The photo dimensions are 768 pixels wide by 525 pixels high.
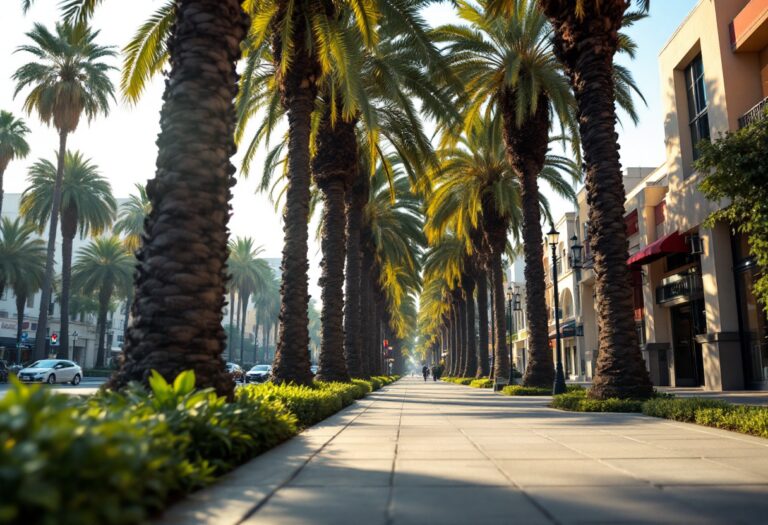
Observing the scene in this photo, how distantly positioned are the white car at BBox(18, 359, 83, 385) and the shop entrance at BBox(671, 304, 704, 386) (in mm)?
31565

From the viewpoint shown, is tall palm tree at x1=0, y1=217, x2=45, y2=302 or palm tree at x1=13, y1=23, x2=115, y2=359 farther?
tall palm tree at x1=0, y1=217, x2=45, y2=302

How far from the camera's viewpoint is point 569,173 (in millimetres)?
28984

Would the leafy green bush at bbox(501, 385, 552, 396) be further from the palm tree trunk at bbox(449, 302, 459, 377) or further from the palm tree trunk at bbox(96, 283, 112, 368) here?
the palm tree trunk at bbox(96, 283, 112, 368)

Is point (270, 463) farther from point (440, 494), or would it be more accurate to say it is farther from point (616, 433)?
point (616, 433)

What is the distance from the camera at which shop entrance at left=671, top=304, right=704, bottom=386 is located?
2681 centimetres

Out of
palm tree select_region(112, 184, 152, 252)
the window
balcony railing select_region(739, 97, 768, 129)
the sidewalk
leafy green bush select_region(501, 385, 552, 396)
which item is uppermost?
palm tree select_region(112, 184, 152, 252)

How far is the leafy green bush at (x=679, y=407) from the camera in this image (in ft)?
36.9

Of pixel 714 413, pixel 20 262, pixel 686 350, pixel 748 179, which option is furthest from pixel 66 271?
pixel 748 179

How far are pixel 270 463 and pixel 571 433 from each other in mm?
5239

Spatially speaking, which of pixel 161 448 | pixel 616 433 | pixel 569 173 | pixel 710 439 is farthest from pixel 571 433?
pixel 569 173

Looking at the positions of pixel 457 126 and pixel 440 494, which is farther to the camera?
pixel 457 126

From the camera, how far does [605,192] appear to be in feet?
49.3

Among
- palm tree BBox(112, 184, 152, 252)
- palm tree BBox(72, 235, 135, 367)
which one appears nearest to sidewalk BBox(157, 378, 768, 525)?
palm tree BBox(72, 235, 135, 367)

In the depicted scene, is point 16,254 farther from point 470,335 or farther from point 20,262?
point 470,335
